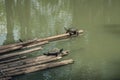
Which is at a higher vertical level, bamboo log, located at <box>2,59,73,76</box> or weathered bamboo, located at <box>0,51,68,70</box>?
weathered bamboo, located at <box>0,51,68,70</box>

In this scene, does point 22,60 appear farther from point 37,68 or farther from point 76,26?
point 76,26

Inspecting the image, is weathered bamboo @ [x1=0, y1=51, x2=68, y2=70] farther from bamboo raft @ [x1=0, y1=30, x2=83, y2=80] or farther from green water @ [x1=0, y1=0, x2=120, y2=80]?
green water @ [x1=0, y1=0, x2=120, y2=80]

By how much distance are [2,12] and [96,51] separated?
936cm

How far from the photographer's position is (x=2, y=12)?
70.9 ft

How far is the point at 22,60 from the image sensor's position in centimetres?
1284

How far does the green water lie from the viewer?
12.4 metres

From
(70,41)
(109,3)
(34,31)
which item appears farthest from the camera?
(109,3)

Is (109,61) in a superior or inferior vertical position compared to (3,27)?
inferior

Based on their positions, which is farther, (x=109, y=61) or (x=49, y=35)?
(x=49, y=35)

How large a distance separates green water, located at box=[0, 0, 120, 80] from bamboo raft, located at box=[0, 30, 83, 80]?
0.23 meters

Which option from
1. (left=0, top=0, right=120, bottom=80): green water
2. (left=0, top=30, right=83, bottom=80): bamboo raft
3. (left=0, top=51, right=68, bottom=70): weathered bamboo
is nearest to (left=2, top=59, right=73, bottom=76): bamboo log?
(left=0, top=30, right=83, bottom=80): bamboo raft

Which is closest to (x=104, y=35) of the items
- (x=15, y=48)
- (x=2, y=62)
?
(x=15, y=48)

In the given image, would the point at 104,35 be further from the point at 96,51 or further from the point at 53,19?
the point at 53,19

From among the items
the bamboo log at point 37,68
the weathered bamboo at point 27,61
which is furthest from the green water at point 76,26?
the weathered bamboo at point 27,61
